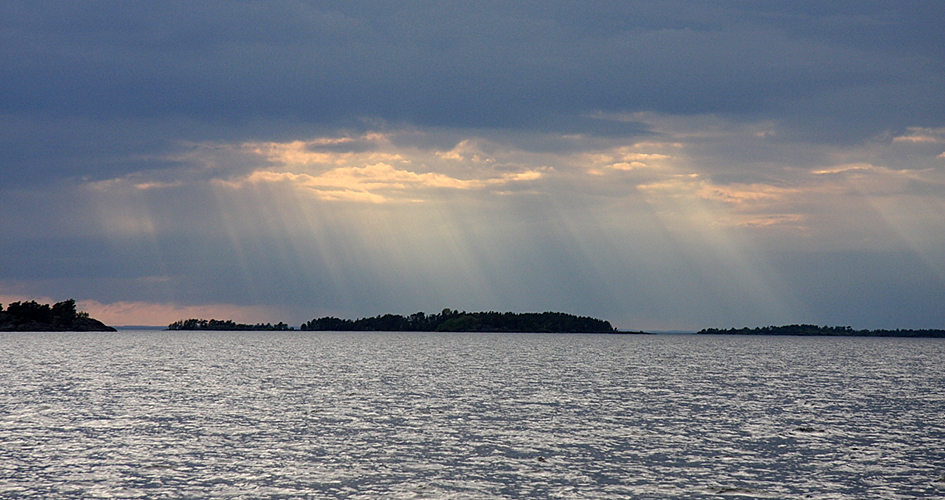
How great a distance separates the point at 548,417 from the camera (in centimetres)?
5366

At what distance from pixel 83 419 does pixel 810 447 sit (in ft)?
147

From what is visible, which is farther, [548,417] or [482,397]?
[482,397]

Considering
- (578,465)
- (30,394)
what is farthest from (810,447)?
(30,394)

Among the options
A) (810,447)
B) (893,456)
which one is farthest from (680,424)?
(893,456)

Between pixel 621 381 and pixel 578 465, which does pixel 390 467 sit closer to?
pixel 578 465

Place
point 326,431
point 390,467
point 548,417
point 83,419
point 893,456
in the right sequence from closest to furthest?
1. point 390,467
2. point 893,456
3. point 326,431
4. point 83,419
5. point 548,417

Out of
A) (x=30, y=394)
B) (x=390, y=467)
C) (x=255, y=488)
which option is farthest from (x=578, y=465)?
(x=30, y=394)

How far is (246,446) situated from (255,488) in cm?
1078

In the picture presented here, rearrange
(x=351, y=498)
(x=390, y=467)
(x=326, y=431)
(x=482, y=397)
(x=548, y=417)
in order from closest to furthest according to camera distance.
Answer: (x=351, y=498) < (x=390, y=467) < (x=326, y=431) < (x=548, y=417) < (x=482, y=397)

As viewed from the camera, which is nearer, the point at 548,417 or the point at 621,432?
the point at 621,432

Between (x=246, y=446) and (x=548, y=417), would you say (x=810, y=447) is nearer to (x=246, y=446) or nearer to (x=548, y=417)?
(x=548, y=417)

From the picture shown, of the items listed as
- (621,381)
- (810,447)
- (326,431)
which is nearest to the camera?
(810,447)

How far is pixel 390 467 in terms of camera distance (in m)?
34.4

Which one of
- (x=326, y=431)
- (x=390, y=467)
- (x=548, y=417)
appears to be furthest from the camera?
(x=548, y=417)
